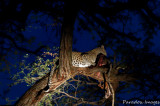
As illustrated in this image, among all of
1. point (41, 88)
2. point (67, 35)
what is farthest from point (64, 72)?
point (67, 35)

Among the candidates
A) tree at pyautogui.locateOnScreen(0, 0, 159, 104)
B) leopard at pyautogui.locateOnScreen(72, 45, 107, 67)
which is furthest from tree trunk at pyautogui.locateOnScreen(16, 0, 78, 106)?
leopard at pyautogui.locateOnScreen(72, 45, 107, 67)

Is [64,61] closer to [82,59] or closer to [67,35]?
[67,35]

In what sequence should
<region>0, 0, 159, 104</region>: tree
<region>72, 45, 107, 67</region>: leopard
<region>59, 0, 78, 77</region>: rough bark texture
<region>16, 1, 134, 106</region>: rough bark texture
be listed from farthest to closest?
<region>72, 45, 107, 67</region>: leopard < <region>0, 0, 159, 104</region>: tree < <region>16, 1, 134, 106</region>: rough bark texture < <region>59, 0, 78, 77</region>: rough bark texture

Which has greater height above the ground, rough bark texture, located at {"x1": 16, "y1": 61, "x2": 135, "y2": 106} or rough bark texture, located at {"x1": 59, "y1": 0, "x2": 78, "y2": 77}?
rough bark texture, located at {"x1": 59, "y1": 0, "x2": 78, "y2": 77}

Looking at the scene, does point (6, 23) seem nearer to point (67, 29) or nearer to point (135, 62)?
point (67, 29)

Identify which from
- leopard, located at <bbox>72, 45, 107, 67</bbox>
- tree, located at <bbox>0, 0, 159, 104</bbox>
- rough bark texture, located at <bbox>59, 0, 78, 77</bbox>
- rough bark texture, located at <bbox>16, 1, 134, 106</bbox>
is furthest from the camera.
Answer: leopard, located at <bbox>72, 45, 107, 67</bbox>

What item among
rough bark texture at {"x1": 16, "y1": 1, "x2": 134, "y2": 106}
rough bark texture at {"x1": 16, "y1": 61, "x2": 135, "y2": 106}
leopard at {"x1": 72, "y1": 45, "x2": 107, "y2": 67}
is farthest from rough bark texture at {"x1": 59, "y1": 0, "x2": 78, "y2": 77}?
leopard at {"x1": 72, "y1": 45, "x2": 107, "y2": 67}

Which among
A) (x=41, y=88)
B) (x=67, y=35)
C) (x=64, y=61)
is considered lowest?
(x=41, y=88)

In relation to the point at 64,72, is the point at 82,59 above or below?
above

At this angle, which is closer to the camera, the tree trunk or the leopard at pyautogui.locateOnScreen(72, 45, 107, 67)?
the tree trunk

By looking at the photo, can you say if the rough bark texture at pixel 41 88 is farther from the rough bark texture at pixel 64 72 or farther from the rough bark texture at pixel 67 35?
the rough bark texture at pixel 67 35

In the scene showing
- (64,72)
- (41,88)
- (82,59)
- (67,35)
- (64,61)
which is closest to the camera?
(67,35)

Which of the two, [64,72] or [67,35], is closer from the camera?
[67,35]

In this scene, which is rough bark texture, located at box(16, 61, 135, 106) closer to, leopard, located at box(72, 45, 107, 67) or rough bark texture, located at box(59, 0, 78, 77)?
leopard, located at box(72, 45, 107, 67)
